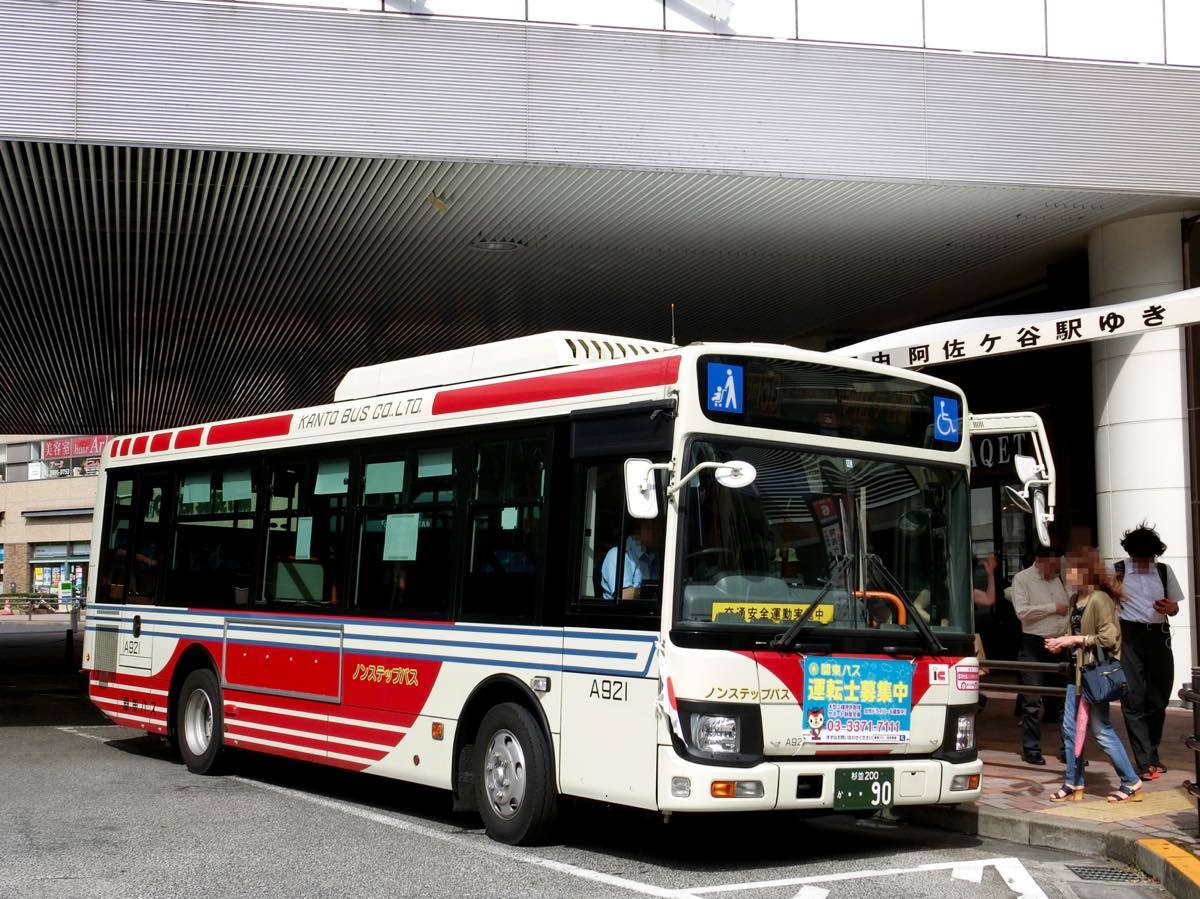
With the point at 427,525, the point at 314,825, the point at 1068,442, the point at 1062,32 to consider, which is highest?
the point at 1062,32

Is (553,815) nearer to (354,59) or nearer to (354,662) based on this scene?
(354,662)

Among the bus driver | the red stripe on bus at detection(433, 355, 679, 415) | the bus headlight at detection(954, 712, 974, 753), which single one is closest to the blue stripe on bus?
the red stripe on bus at detection(433, 355, 679, 415)

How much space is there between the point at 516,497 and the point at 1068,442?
1153cm

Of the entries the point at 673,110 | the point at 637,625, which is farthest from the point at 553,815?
the point at 673,110

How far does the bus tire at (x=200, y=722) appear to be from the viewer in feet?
38.6

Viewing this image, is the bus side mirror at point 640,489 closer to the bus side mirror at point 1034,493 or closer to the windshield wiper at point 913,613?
the windshield wiper at point 913,613

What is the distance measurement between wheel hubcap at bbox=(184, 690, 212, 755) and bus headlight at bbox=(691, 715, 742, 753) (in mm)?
6087

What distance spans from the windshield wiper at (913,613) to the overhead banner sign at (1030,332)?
7.88 feet

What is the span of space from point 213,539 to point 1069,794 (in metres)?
7.22

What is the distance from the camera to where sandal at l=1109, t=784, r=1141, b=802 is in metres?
9.23

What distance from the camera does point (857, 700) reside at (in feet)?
25.3

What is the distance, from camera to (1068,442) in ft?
59.4

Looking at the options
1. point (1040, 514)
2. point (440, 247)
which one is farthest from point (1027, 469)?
point (440, 247)

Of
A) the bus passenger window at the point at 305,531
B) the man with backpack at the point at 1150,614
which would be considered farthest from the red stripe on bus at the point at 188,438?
the man with backpack at the point at 1150,614
